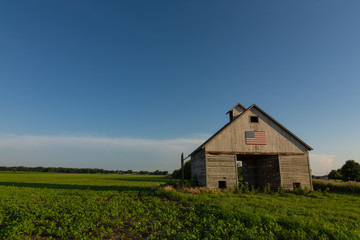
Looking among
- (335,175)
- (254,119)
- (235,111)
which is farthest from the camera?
(335,175)

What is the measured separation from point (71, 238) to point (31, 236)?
1.56 meters

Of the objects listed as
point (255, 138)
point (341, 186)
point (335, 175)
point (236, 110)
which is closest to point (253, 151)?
point (255, 138)

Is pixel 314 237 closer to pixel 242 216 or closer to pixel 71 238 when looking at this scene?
pixel 242 216

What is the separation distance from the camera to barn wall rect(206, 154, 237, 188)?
20438mm

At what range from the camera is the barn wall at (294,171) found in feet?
72.7

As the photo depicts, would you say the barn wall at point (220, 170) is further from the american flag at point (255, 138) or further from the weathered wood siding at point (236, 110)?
the weathered wood siding at point (236, 110)

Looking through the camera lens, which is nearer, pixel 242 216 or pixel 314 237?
pixel 314 237

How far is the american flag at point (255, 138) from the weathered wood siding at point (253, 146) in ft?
1.14

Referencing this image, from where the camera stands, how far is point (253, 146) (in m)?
22.0

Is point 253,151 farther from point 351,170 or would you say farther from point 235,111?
point 351,170

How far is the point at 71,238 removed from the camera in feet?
23.4

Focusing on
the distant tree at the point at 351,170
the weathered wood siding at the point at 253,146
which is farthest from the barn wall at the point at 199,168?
the distant tree at the point at 351,170

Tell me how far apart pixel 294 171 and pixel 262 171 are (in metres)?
4.54

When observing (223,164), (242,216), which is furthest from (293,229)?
(223,164)
